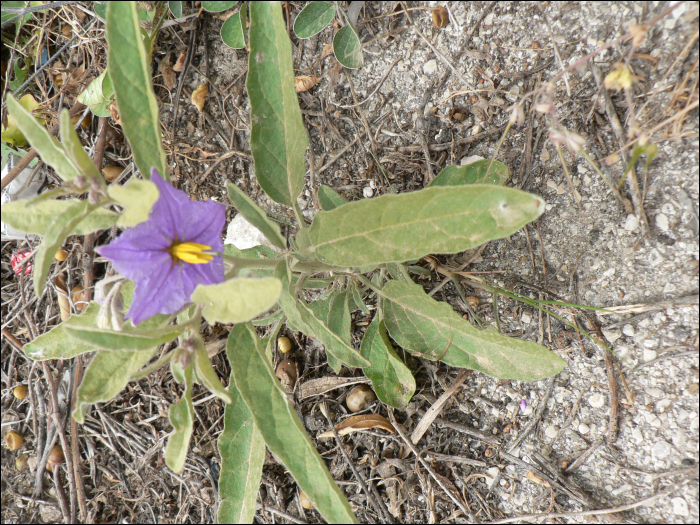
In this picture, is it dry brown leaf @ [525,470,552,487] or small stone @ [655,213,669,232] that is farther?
dry brown leaf @ [525,470,552,487]

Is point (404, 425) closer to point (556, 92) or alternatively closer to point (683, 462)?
point (683, 462)

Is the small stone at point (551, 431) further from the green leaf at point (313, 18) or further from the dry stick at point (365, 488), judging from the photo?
the green leaf at point (313, 18)

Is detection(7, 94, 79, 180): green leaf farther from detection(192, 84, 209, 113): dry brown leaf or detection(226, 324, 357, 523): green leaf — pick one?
detection(192, 84, 209, 113): dry brown leaf

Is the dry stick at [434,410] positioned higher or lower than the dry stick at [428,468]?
higher

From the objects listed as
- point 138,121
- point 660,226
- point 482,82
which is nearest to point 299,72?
point 482,82

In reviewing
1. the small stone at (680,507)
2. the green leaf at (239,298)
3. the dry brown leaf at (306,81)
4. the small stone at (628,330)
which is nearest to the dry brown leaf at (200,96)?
the dry brown leaf at (306,81)

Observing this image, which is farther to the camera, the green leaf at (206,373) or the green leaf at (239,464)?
the green leaf at (239,464)


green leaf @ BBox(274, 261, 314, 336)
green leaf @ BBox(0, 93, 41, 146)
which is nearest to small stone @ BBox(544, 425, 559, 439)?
green leaf @ BBox(274, 261, 314, 336)
